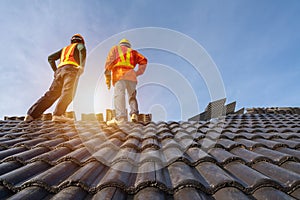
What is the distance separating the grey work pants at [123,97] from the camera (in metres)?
4.82

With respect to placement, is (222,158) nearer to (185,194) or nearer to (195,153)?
(195,153)

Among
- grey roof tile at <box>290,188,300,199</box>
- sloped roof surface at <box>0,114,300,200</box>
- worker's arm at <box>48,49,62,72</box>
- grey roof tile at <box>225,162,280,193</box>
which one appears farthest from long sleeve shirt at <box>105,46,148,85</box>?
grey roof tile at <box>290,188,300,199</box>

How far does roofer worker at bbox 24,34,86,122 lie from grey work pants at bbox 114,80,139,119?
1.02 metres

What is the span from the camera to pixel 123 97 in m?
5.07

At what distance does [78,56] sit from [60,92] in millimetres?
1028

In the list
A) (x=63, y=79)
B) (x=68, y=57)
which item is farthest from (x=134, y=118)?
(x=68, y=57)

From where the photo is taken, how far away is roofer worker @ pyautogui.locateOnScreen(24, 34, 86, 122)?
4695 mm

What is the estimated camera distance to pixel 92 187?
1324mm

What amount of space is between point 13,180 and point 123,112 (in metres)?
3.43

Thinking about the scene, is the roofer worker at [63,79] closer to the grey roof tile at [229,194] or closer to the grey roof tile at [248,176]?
the grey roof tile at [248,176]

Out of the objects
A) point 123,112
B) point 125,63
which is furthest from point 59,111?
point 125,63

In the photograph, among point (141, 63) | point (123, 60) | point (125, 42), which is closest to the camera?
point (123, 60)

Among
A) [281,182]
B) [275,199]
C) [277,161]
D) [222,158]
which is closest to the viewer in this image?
[275,199]

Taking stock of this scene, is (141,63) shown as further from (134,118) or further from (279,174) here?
(279,174)
